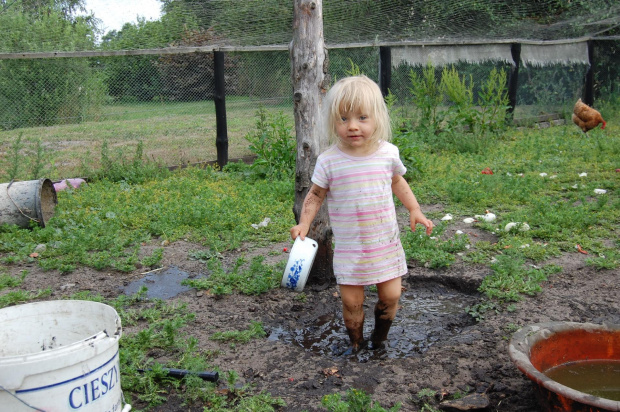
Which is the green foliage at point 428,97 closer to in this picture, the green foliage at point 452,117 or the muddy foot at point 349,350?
the green foliage at point 452,117

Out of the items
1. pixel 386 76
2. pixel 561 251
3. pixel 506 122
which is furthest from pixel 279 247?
pixel 506 122

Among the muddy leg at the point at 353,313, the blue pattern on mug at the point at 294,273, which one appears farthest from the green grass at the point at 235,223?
the muddy leg at the point at 353,313

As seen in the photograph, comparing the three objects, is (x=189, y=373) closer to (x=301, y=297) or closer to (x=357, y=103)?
(x=301, y=297)

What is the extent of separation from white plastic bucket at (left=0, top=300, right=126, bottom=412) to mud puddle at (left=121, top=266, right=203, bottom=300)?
1571mm

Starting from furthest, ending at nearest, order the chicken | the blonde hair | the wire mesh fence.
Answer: the chicken
the wire mesh fence
the blonde hair

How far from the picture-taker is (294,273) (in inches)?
154

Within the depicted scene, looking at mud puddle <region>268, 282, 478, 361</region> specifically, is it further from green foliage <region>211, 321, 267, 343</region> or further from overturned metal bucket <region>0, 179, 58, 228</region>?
overturned metal bucket <region>0, 179, 58, 228</region>

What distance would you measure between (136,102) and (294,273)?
518 centimetres

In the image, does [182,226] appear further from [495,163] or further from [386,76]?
[386,76]

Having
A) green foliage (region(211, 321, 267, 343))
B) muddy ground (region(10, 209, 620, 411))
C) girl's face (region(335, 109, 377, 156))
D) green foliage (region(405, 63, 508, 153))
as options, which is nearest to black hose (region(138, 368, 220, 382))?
muddy ground (region(10, 209, 620, 411))

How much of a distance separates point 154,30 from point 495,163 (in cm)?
525

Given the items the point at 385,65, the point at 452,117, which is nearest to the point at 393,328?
the point at 385,65

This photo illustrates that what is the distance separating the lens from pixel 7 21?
693 cm

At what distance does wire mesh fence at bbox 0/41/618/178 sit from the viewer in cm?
731
